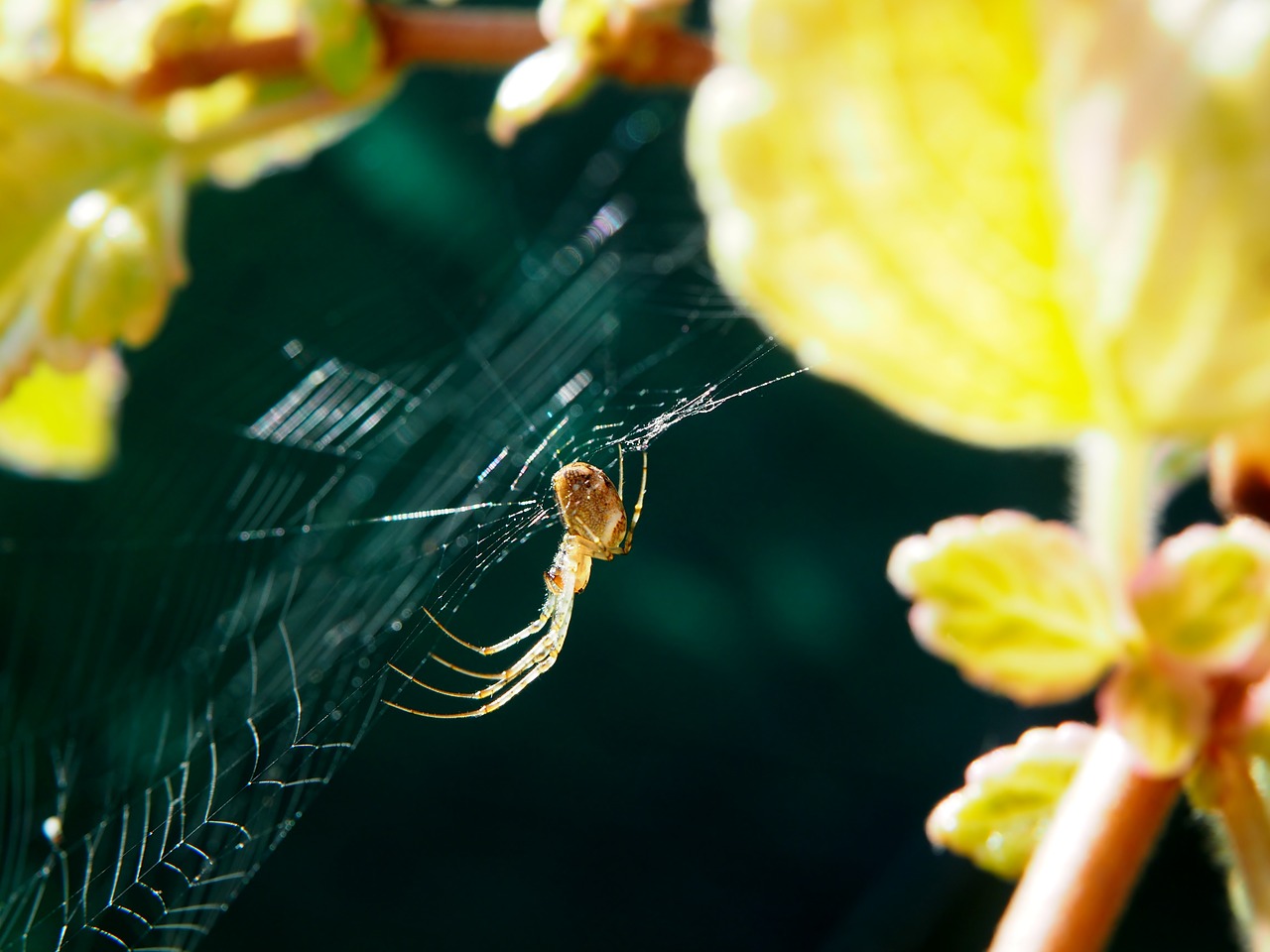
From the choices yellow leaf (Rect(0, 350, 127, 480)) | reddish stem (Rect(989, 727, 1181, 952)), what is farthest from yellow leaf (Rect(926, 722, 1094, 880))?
yellow leaf (Rect(0, 350, 127, 480))

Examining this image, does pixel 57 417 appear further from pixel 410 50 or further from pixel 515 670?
pixel 515 670

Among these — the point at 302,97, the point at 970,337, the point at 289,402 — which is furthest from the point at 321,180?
the point at 970,337

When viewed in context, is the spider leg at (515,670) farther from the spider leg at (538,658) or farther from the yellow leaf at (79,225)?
the yellow leaf at (79,225)

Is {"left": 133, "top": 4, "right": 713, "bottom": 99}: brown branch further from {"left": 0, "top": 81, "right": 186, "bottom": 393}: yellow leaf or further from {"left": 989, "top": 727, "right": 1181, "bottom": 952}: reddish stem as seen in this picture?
{"left": 989, "top": 727, "right": 1181, "bottom": 952}: reddish stem

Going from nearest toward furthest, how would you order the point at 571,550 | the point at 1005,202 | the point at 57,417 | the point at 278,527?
the point at 1005,202 < the point at 57,417 < the point at 571,550 < the point at 278,527

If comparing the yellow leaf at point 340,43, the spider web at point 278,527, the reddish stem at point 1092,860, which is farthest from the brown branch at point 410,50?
the spider web at point 278,527

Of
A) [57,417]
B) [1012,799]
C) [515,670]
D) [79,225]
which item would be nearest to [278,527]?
[515,670]
